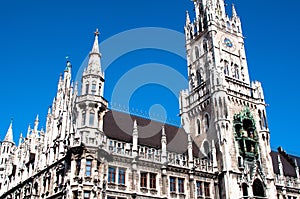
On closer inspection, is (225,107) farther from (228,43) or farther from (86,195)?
(86,195)

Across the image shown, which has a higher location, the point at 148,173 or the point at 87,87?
the point at 87,87

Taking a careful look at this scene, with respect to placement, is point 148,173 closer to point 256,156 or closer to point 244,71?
point 256,156

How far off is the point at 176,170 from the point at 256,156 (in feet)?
47.3

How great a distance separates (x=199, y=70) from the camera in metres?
61.6

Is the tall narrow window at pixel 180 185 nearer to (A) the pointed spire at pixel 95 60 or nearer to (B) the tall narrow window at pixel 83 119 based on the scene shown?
(B) the tall narrow window at pixel 83 119

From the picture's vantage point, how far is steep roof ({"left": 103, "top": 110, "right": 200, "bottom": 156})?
145 ft

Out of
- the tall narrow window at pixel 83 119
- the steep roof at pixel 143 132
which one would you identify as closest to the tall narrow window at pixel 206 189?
the steep roof at pixel 143 132

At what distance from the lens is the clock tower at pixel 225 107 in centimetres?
4931

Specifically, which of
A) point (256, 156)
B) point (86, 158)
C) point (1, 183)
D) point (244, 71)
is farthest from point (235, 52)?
point (1, 183)

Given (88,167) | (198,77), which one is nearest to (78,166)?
(88,167)

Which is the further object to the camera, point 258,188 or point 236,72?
point 236,72

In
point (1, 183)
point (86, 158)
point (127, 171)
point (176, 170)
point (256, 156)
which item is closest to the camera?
point (86, 158)

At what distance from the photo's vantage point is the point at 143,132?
47.7 m

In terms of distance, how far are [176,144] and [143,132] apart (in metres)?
5.54
